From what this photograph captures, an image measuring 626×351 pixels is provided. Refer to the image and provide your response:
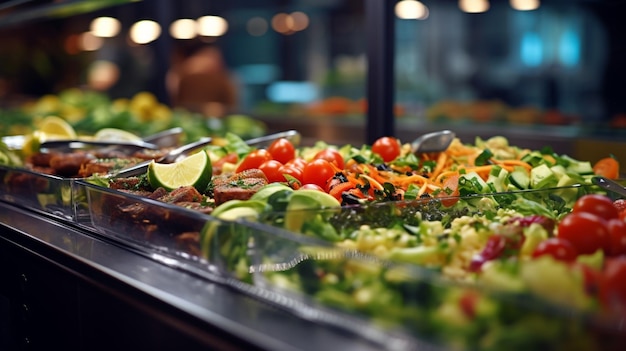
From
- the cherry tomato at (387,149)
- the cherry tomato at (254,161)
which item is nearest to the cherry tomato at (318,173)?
the cherry tomato at (254,161)

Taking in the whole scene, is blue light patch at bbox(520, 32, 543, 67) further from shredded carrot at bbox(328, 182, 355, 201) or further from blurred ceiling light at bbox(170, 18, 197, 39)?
shredded carrot at bbox(328, 182, 355, 201)

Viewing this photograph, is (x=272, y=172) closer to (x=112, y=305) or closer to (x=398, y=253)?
(x=112, y=305)

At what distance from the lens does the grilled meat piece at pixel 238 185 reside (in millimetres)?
2018

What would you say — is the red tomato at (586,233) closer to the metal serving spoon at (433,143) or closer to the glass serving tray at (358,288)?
the glass serving tray at (358,288)

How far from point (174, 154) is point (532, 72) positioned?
8072mm

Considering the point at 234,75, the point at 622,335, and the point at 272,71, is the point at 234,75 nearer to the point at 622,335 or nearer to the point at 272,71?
the point at 272,71

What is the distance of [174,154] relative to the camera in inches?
112

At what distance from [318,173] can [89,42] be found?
40.8 ft

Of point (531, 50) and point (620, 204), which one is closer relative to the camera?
point (620, 204)

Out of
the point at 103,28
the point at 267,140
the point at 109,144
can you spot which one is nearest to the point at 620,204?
the point at 267,140

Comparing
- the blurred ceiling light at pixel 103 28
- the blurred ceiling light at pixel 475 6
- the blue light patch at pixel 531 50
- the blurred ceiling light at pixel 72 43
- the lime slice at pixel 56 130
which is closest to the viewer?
the lime slice at pixel 56 130

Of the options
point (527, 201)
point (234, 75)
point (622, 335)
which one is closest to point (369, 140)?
point (527, 201)

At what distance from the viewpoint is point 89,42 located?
45.4ft

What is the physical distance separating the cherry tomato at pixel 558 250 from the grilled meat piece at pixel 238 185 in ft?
2.74
